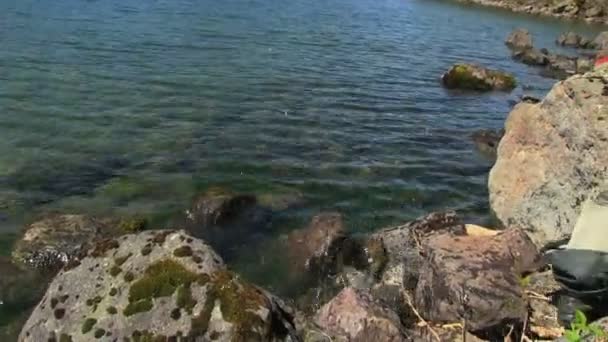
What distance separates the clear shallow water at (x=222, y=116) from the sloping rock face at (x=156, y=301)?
15.4 ft

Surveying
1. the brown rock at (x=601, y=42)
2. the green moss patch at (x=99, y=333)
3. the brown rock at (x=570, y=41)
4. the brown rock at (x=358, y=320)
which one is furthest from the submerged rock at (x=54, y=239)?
the brown rock at (x=570, y=41)

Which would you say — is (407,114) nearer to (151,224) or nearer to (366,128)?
(366,128)

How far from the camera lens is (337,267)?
12.8 m

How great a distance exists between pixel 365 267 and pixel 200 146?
27.2 feet

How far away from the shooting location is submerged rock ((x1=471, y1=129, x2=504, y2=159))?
2123 cm

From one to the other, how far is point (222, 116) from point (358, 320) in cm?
1397

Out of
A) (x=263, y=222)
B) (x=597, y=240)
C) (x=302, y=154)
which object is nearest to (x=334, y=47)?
(x=302, y=154)

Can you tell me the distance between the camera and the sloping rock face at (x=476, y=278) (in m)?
9.49

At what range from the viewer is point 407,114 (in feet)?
81.8

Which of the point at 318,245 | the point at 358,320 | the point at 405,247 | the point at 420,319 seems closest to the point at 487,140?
the point at 405,247

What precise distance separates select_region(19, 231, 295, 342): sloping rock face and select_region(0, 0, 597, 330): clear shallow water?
15.4ft

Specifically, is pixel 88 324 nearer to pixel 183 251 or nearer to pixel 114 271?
pixel 114 271

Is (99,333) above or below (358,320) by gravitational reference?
above

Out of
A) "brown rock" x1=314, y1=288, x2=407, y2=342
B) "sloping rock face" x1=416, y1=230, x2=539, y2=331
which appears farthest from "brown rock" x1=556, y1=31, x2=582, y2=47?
"brown rock" x1=314, y1=288, x2=407, y2=342
